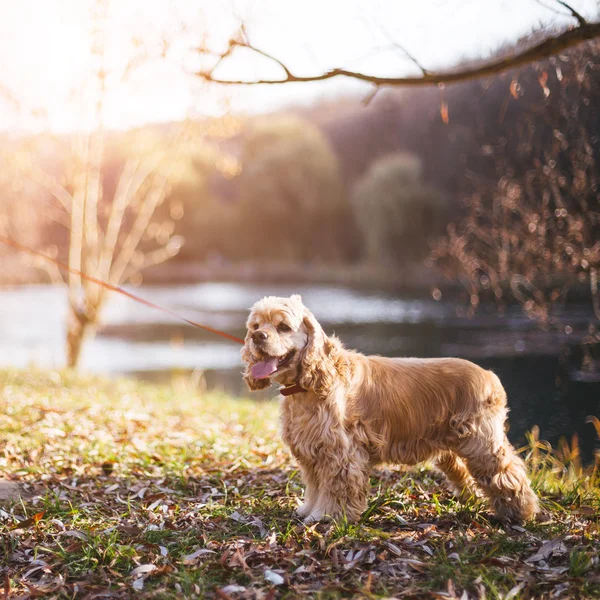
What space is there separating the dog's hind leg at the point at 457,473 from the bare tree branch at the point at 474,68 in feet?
8.95

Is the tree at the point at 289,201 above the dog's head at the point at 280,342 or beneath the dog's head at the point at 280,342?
above

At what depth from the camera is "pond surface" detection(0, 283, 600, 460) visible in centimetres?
869

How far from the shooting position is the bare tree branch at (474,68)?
3.63 metres

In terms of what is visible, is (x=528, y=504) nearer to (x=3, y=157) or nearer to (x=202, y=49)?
(x=202, y=49)

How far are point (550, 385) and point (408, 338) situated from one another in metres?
5.51

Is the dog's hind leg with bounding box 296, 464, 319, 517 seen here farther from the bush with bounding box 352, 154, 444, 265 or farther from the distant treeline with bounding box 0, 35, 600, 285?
the bush with bounding box 352, 154, 444, 265

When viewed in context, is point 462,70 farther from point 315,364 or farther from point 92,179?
point 92,179

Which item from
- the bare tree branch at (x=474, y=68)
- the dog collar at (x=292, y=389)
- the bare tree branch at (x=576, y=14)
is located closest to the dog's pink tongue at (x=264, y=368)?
the dog collar at (x=292, y=389)

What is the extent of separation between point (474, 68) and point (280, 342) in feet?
7.72

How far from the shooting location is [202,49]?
15.0ft

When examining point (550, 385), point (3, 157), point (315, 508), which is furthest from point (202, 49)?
point (3, 157)

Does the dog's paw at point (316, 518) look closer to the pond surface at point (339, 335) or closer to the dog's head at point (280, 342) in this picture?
the dog's head at point (280, 342)

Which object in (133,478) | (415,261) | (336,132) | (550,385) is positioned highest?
(336,132)

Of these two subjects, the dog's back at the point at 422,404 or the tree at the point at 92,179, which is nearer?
the dog's back at the point at 422,404
